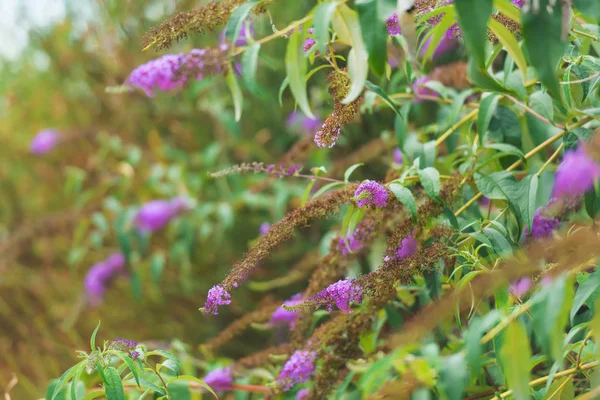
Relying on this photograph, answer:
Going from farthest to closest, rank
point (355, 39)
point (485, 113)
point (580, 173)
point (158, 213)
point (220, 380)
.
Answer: point (158, 213)
point (220, 380)
point (485, 113)
point (355, 39)
point (580, 173)

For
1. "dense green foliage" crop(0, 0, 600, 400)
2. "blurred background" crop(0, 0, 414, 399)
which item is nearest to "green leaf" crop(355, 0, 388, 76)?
"dense green foliage" crop(0, 0, 600, 400)

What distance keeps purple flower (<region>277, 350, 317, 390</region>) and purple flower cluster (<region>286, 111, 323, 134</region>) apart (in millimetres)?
946

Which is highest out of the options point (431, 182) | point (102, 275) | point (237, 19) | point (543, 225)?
point (237, 19)

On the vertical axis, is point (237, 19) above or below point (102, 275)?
above

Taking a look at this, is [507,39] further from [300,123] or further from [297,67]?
[300,123]

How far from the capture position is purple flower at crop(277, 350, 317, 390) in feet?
2.34

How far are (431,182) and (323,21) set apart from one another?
0.85ft

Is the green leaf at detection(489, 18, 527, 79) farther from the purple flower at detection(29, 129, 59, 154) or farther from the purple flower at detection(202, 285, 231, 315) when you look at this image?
the purple flower at detection(29, 129, 59, 154)

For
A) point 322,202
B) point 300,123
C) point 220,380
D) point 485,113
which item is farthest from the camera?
point 300,123

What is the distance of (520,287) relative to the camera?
2.10 ft

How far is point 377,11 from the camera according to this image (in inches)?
18.3

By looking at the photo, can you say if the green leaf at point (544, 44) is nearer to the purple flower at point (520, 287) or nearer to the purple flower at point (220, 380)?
the purple flower at point (520, 287)

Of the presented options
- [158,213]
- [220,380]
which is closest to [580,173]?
[220,380]

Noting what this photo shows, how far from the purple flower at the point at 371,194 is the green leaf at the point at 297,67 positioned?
0.12m
